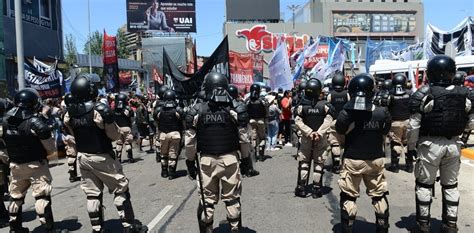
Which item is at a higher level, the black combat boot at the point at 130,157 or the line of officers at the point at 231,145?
the line of officers at the point at 231,145

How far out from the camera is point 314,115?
25.6 ft

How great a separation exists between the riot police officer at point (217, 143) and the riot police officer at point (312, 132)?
8.98 ft

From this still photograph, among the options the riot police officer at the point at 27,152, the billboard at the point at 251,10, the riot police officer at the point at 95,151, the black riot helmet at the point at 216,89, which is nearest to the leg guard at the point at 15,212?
the riot police officer at the point at 27,152

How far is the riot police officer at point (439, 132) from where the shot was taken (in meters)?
5.18

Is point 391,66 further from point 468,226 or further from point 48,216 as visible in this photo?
point 48,216

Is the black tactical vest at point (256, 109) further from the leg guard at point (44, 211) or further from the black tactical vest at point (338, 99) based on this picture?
the leg guard at point (44, 211)

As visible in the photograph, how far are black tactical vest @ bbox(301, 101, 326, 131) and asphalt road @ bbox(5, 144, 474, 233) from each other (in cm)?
127

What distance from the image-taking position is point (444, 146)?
206 inches

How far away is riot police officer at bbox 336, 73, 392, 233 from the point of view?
5203 mm

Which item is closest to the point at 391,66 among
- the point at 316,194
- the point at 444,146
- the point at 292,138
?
the point at 292,138

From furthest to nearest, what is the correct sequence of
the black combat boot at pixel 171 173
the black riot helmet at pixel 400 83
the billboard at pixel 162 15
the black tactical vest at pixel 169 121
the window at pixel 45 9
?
the billboard at pixel 162 15
the window at pixel 45 9
the black tactical vest at pixel 169 121
the black combat boot at pixel 171 173
the black riot helmet at pixel 400 83

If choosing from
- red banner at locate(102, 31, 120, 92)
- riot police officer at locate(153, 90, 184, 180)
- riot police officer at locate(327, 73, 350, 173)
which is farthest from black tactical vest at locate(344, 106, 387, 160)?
red banner at locate(102, 31, 120, 92)

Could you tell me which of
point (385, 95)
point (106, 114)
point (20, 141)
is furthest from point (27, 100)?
point (385, 95)

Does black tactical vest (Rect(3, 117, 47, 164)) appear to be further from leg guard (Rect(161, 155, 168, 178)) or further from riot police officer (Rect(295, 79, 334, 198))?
leg guard (Rect(161, 155, 168, 178))
